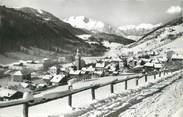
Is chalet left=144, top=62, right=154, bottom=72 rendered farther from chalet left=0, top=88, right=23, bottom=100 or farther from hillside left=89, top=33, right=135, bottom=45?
chalet left=0, top=88, right=23, bottom=100

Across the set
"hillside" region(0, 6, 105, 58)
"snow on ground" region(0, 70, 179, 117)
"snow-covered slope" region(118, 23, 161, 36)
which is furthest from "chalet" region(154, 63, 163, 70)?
"hillside" region(0, 6, 105, 58)

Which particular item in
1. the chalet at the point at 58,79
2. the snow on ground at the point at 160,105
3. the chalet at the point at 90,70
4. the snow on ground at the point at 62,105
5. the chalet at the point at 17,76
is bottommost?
the snow on ground at the point at 160,105

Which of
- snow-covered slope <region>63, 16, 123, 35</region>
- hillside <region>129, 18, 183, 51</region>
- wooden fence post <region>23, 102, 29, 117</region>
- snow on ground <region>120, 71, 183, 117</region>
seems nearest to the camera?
wooden fence post <region>23, 102, 29, 117</region>

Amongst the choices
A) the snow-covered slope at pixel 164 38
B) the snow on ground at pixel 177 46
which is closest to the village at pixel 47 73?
the snow-covered slope at pixel 164 38

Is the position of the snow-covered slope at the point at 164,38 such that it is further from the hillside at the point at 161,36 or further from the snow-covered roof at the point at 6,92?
the snow-covered roof at the point at 6,92

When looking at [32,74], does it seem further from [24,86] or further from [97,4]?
[97,4]

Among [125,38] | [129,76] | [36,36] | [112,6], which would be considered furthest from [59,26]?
[129,76]

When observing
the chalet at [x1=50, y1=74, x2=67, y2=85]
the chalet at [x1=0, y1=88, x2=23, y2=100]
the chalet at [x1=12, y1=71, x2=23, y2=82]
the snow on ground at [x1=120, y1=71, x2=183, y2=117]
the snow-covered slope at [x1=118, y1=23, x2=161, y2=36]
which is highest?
the snow-covered slope at [x1=118, y1=23, x2=161, y2=36]
